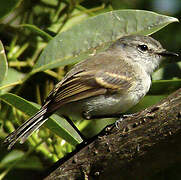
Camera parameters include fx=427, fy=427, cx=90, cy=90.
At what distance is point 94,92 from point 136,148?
852 mm

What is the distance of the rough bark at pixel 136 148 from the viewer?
201 centimetres

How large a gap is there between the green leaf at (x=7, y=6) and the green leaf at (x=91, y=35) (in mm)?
358

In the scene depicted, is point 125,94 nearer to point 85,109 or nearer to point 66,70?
point 85,109

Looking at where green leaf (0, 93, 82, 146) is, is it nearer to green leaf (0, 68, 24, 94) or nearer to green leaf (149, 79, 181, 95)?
green leaf (0, 68, 24, 94)

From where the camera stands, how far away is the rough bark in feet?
6.61

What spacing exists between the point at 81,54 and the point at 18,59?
78 cm

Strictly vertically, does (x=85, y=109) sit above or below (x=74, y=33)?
below

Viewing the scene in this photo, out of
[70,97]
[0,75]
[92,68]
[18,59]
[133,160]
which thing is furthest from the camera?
[18,59]

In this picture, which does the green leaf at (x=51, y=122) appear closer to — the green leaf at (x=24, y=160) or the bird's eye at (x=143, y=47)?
the green leaf at (x=24, y=160)

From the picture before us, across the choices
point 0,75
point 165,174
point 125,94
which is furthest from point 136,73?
point 0,75

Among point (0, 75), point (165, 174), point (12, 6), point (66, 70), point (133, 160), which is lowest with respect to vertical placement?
point (165, 174)

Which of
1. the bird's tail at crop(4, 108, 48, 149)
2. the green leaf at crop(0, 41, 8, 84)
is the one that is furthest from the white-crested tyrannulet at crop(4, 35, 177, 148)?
the green leaf at crop(0, 41, 8, 84)

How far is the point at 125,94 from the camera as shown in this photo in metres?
2.97

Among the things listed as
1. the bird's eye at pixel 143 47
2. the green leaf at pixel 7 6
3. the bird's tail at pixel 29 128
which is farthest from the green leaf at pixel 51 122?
the bird's eye at pixel 143 47
